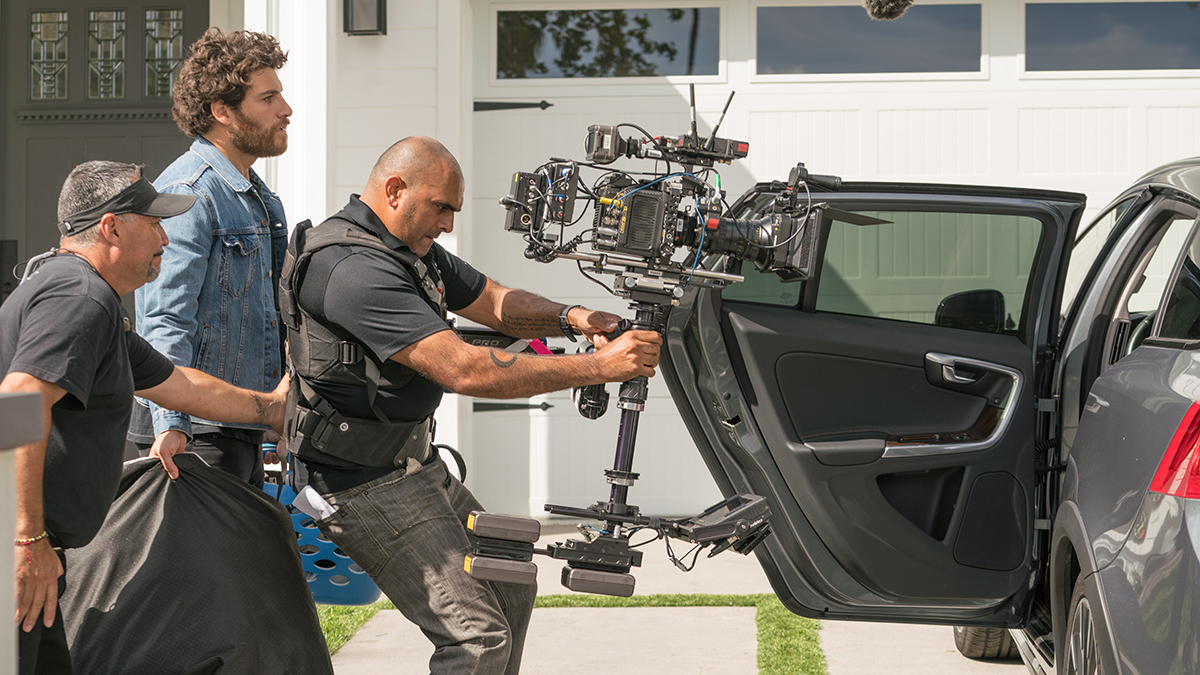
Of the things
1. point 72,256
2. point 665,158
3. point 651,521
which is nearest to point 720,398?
point 651,521

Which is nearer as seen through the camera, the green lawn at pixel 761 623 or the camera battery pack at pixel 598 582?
the camera battery pack at pixel 598 582

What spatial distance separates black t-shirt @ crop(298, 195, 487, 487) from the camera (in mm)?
2598

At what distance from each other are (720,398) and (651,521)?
59 cm

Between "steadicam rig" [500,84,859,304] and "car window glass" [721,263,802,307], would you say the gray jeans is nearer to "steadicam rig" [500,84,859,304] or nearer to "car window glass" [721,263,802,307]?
"steadicam rig" [500,84,859,304]

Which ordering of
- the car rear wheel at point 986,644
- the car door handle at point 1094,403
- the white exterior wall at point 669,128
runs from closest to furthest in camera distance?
the car door handle at point 1094,403 → the car rear wheel at point 986,644 → the white exterior wall at point 669,128

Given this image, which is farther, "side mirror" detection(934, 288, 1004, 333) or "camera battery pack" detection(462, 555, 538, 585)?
"side mirror" detection(934, 288, 1004, 333)

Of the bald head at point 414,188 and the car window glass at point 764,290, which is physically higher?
the bald head at point 414,188

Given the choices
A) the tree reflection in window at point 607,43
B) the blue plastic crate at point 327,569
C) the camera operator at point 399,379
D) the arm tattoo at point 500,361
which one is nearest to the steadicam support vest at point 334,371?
the camera operator at point 399,379

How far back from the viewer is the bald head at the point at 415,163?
2.79 m

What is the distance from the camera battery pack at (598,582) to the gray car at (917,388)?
2.16 feet

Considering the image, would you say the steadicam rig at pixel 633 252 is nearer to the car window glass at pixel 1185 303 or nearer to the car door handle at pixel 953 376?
the car door handle at pixel 953 376

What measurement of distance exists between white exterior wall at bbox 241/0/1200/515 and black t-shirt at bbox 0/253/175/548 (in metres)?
3.60

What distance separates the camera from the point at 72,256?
95.5 inches

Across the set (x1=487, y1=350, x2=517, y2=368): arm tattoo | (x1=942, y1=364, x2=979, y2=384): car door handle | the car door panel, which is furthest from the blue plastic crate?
(x1=942, y1=364, x2=979, y2=384): car door handle
